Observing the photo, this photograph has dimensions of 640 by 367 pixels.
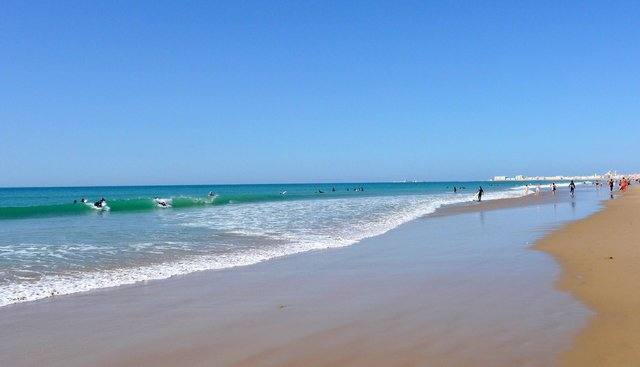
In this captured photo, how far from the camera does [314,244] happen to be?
55.0ft

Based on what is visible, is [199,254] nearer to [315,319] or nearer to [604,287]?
[315,319]

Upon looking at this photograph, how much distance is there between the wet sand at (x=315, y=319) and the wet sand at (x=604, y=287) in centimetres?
25

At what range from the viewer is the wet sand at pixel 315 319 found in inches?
227

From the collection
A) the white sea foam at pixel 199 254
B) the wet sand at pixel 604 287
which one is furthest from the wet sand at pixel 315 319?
the white sea foam at pixel 199 254

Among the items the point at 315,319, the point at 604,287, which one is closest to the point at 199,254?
the point at 315,319

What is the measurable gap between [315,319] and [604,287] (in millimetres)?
4692

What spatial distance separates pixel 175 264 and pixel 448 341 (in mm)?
8239

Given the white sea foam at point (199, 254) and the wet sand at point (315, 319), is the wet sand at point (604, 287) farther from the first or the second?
the white sea foam at point (199, 254)

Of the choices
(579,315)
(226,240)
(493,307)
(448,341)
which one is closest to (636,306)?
(579,315)

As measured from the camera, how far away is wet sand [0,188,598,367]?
577 cm

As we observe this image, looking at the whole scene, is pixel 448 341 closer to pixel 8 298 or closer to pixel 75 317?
pixel 75 317

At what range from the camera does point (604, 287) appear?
866 cm

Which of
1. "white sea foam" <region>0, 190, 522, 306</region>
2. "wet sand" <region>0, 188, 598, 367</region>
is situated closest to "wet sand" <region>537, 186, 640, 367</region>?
"wet sand" <region>0, 188, 598, 367</region>

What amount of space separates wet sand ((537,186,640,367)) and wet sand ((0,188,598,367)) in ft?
0.81
